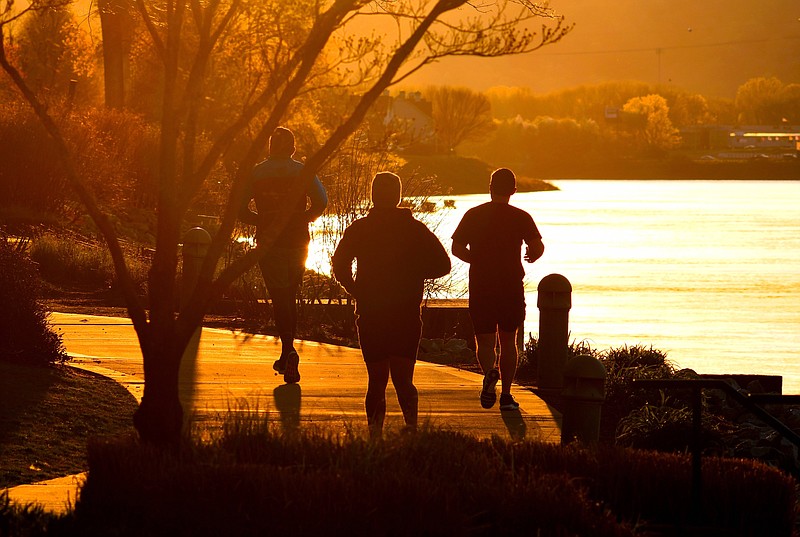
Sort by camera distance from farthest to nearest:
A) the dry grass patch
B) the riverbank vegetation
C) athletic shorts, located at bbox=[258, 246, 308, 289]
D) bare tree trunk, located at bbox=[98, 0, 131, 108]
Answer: bare tree trunk, located at bbox=[98, 0, 131, 108] < athletic shorts, located at bbox=[258, 246, 308, 289] < the dry grass patch < the riverbank vegetation

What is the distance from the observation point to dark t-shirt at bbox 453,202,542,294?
9672 millimetres

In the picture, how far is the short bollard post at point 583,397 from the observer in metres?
7.77

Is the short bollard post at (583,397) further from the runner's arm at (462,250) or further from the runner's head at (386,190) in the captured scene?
the runner's arm at (462,250)

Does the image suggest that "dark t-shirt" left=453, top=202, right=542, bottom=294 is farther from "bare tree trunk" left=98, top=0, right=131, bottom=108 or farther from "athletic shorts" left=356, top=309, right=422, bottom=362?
"bare tree trunk" left=98, top=0, right=131, bottom=108

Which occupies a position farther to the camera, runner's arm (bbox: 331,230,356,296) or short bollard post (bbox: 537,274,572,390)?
short bollard post (bbox: 537,274,572,390)

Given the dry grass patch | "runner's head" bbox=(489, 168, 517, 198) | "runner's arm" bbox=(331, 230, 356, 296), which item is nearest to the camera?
the dry grass patch

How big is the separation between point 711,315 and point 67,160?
90.1 ft

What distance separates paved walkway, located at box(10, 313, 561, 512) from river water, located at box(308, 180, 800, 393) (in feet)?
18.1

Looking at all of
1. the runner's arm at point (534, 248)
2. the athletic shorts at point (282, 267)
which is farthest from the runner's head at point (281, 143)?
the runner's arm at point (534, 248)

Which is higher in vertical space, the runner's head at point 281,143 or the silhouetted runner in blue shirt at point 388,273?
the runner's head at point 281,143

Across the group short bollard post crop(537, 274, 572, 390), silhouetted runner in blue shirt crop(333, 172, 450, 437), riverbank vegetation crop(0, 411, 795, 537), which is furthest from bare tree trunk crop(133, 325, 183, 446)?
short bollard post crop(537, 274, 572, 390)

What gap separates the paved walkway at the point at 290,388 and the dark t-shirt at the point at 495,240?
944mm

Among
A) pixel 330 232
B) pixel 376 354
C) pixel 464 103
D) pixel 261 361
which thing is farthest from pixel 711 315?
pixel 464 103

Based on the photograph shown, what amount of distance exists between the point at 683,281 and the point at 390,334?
120 feet
